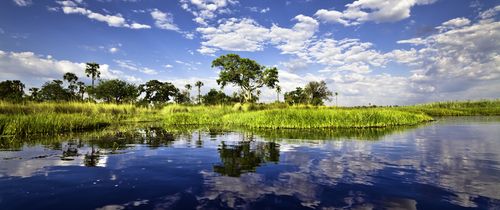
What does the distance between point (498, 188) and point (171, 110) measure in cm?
3688

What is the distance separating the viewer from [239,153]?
34.3ft

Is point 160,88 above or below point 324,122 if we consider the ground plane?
above

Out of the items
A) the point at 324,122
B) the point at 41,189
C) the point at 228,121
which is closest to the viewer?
the point at 41,189

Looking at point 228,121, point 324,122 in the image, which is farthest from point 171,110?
point 324,122

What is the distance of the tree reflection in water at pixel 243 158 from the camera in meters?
7.68

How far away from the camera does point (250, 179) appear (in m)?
6.70

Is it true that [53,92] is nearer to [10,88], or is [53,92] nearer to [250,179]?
[10,88]

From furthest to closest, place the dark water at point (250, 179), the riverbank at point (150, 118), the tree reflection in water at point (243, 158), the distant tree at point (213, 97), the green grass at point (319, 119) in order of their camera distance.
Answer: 1. the distant tree at point (213, 97)
2. the green grass at point (319, 119)
3. the riverbank at point (150, 118)
4. the tree reflection in water at point (243, 158)
5. the dark water at point (250, 179)

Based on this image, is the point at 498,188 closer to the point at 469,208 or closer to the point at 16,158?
the point at 469,208

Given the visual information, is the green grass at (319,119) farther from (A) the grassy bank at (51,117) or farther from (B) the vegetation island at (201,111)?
(A) the grassy bank at (51,117)

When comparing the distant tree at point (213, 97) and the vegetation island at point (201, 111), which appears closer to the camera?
the vegetation island at point (201, 111)

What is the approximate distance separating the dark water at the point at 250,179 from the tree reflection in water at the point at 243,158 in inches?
1.2

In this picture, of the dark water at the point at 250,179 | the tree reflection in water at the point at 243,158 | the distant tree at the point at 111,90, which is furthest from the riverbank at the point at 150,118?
the distant tree at the point at 111,90

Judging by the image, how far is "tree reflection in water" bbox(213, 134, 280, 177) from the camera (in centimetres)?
768
